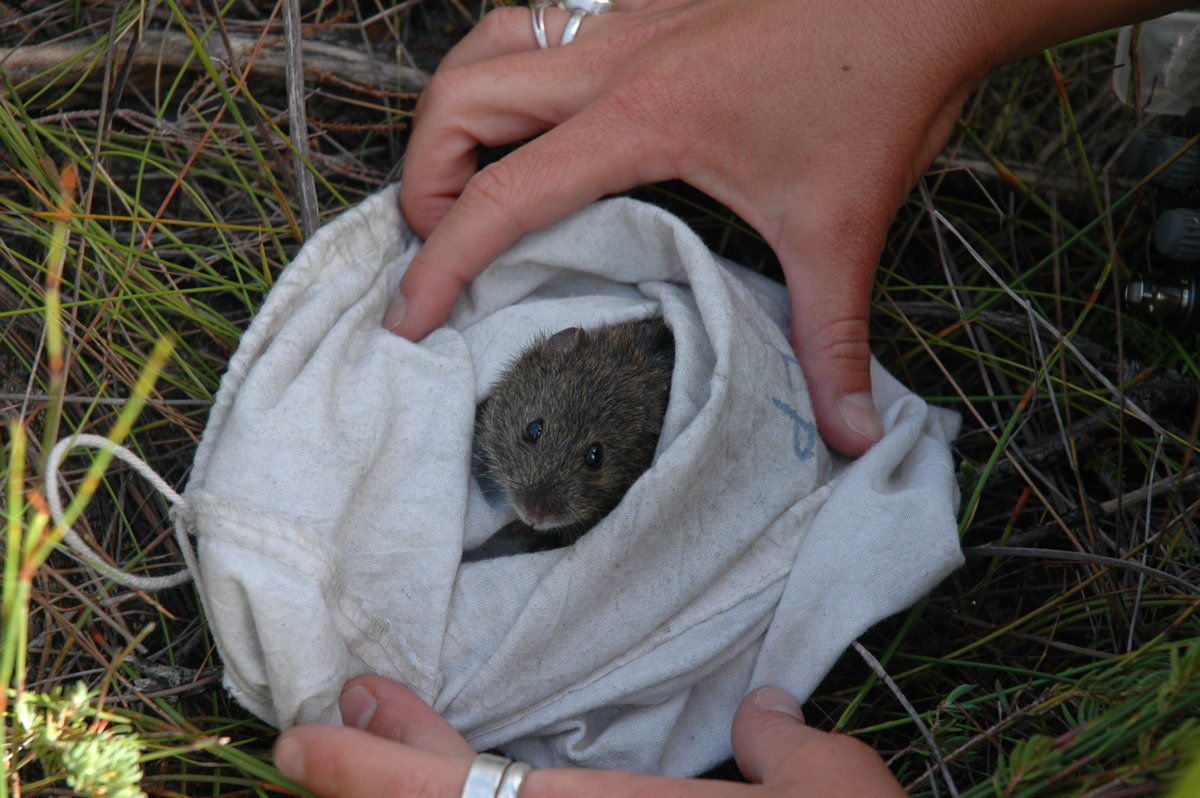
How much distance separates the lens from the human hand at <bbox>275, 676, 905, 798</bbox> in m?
2.05

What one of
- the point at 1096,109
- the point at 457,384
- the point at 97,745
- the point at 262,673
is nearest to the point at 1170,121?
the point at 1096,109

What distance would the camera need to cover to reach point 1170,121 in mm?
3814

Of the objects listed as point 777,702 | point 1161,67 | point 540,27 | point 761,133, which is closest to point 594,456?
point 777,702

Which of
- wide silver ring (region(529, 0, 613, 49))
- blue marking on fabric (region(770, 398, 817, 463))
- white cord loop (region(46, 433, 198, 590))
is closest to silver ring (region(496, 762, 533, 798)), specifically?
white cord loop (region(46, 433, 198, 590))

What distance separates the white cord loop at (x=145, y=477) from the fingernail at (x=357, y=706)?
0.56 m

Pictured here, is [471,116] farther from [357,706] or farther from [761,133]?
[357,706]

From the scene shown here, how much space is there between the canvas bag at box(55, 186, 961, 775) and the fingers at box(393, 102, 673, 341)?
255 millimetres

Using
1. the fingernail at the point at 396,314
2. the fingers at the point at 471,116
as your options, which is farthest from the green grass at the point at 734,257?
the fingernail at the point at 396,314

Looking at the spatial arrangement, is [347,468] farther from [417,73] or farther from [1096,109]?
[1096,109]

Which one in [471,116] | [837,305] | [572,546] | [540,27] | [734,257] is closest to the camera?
[572,546]

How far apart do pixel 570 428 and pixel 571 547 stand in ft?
1.74

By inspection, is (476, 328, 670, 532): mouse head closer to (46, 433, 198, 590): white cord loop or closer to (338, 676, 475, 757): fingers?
(338, 676, 475, 757): fingers

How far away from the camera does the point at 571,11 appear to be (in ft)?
11.7

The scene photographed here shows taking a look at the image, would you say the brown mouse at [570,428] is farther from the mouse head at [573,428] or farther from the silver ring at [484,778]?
the silver ring at [484,778]
